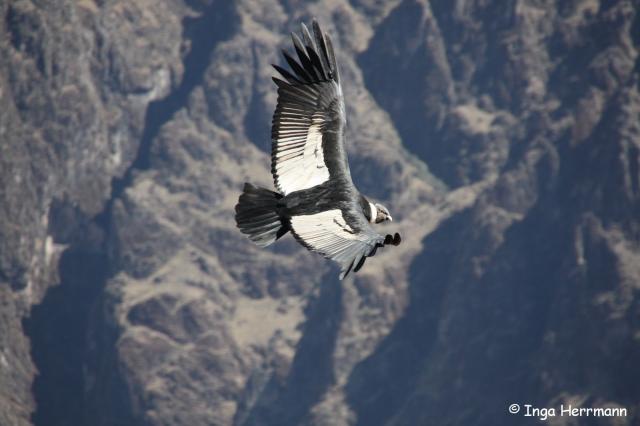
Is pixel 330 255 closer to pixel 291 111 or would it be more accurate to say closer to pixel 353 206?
pixel 353 206

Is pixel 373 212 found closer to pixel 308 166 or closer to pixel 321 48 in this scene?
pixel 308 166

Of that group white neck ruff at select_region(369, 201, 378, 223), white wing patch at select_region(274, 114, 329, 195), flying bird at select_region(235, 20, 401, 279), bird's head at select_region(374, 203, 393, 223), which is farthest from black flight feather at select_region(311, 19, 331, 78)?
bird's head at select_region(374, 203, 393, 223)

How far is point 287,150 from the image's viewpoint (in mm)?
33312

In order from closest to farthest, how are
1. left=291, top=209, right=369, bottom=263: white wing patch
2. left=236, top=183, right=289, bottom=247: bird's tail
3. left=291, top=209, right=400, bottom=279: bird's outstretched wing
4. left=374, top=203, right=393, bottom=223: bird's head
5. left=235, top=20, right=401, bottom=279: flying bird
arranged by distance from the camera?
left=291, top=209, right=400, bottom=279: bird's outstretched wing, left=291, top=209, right=369, bottom=263: white wing patch, left=235, top=20, right=401, bottom=279: flying bird, left=236, top=183, right=289, bottom=247: bird's tail, left=374, top=203, right=393, bottom=223: bird's head

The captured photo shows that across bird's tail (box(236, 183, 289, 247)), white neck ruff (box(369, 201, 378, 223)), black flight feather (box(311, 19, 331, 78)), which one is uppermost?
black flight feather (box(311, 19, 331, 78))

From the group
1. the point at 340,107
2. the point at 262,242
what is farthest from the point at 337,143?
the point at 262,242

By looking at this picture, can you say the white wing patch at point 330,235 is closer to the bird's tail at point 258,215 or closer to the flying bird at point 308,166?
the flying bird at point 308,166

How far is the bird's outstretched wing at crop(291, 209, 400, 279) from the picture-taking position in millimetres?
28281

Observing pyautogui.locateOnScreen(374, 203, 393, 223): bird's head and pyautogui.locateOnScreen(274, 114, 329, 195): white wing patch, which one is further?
pyautogui.locateOnScreen(374, 203, 393, 223): bird's head

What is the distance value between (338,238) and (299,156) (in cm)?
443

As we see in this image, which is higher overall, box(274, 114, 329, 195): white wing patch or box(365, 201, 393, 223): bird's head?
box(274, 114, 329, 195): white wing patch

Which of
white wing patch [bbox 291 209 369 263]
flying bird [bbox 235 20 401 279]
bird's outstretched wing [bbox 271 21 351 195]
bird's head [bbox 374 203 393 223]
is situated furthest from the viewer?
bird's head [bbox 374 203 393 223]

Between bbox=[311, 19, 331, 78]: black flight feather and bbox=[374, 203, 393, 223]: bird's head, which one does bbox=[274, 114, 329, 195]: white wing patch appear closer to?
bbox=[311, 19, 331, 78]: black flight feather

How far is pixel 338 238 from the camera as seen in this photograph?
29.7m
